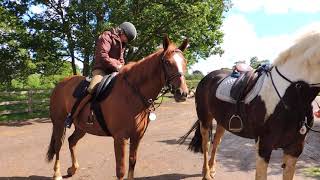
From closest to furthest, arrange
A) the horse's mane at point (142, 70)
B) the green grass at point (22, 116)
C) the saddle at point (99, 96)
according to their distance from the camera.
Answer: the horse's mane at point (142, 70), the saddle at point (99, 96), the green grass at point (22, 116)

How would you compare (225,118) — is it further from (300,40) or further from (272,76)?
(300,40)

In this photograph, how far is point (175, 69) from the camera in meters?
4.79

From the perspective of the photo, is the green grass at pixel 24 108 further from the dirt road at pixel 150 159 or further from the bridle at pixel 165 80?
the bridle at pixel 165 80

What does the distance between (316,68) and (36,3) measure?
1764 cm

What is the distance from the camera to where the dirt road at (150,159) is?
7078mm

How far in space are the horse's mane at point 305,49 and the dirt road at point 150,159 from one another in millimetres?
3048

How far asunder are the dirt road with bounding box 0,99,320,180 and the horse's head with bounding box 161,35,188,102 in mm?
2616

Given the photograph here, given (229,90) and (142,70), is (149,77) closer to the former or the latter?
(142,70)

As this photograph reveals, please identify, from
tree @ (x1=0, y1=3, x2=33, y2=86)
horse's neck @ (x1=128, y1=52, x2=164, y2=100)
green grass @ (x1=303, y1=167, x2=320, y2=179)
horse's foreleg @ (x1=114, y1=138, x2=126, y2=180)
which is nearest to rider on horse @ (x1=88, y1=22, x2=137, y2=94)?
horse's neck @ (x1=128, y1=52, x2=164, y2=100)

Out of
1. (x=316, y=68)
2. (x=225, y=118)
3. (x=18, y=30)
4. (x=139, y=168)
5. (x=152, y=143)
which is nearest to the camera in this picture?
(x=316, y=68)

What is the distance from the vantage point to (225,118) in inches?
228

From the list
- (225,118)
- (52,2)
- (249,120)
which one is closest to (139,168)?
(225,118)

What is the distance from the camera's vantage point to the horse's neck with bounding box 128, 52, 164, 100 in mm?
5184

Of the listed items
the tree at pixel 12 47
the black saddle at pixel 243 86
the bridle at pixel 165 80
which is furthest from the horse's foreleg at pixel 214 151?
the tree at pixel 12 47
